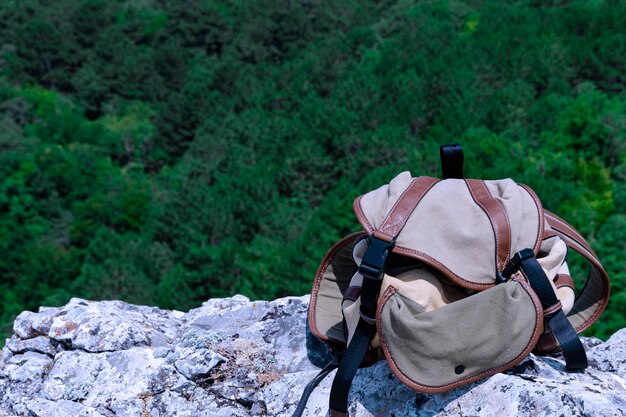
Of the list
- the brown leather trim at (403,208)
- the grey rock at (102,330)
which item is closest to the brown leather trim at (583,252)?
the brown leather trim at (403,208)

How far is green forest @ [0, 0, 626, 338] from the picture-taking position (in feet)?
92.5

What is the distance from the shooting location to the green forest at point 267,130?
92.5 ft

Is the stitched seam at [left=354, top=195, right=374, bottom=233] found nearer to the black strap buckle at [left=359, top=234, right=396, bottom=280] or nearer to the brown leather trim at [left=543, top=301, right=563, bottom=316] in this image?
the black strap buckle at [left=359, top=234, right=396, bottom=280]

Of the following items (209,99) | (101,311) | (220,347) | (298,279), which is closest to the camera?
(220,347)

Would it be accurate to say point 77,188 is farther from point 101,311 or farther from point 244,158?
point 101,311

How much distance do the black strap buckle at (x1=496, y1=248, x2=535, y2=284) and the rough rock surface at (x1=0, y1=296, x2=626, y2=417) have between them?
13.1 inches

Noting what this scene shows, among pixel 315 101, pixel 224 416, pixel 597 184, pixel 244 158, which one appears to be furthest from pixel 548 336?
pixel 315 101

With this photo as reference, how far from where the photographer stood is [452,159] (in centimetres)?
300

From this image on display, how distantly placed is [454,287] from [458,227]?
23cm

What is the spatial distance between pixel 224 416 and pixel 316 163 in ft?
103

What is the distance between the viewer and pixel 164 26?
7956 cm

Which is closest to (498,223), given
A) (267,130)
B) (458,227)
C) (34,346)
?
(458,227)

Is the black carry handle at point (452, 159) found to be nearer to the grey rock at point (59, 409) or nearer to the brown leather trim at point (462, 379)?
the brown leather trim at point (462, 379)

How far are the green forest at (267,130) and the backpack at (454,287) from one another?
15.6 meters
